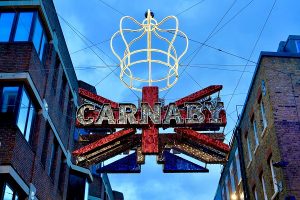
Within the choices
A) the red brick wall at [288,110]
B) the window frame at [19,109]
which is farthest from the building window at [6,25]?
the red brick wall at [288,110]

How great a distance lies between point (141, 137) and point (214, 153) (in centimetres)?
254

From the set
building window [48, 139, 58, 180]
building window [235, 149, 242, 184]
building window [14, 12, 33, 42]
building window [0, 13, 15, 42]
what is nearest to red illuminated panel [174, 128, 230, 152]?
building window [14, 12, 33, 42]

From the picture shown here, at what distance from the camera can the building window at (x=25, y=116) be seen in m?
20.8

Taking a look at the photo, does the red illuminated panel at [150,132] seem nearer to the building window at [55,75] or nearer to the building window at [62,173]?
the building window at [55,75]

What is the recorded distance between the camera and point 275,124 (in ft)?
73.3

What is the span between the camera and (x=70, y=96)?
30.3 m

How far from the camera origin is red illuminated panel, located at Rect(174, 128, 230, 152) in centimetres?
1559

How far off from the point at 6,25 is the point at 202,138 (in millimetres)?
12216

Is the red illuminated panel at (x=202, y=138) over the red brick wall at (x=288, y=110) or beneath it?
beneath

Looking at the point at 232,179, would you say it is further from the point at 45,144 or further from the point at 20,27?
the point at 20,27

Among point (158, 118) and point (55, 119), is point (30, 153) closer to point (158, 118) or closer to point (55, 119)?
point (55, 119)

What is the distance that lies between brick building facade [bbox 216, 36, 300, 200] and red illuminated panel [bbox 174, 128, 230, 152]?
19.5ft

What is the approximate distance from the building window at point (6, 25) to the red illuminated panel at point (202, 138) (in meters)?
11.0

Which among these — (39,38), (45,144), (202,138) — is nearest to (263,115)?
(202,138)
